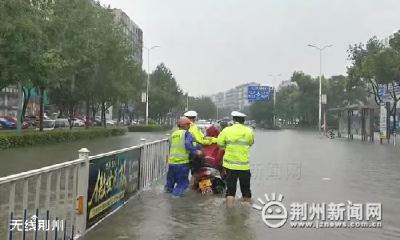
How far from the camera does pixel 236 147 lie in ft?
32.8

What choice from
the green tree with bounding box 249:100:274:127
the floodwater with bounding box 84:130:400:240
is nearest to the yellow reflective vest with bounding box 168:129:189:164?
the floodwater with bounding box 84:130:400:240

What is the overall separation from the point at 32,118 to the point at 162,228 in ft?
172

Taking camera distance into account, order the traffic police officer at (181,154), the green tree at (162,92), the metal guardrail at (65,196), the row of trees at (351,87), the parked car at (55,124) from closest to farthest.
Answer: the metal guardrail at (65,196) < the traffic police officer at (181,154) < the row of trees at (351,87) < the parked car at (55,124) < the green tree at (162,92)

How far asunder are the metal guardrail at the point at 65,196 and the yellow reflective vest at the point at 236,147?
1685 millimetres

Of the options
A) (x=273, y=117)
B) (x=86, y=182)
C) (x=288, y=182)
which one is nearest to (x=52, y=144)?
(x=288, y=182)

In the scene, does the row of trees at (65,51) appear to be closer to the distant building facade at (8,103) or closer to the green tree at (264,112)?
the distant building facade at (8,103)

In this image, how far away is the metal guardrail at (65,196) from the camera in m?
5.50

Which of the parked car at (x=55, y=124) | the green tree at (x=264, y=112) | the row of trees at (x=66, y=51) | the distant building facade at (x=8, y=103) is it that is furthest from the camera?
the green tree at (x=264, y=112)

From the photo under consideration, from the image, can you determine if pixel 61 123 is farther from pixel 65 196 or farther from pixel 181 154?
pixel 65 196

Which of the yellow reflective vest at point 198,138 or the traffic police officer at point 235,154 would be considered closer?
the traffic police officer at point 235,154

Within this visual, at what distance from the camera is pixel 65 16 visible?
32656 mm

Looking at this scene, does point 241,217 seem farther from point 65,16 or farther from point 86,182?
point 65,16

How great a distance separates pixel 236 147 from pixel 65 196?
3914 mm

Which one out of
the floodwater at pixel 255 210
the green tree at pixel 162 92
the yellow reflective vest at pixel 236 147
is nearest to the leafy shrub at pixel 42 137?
the floodwater at pixel 255 210
